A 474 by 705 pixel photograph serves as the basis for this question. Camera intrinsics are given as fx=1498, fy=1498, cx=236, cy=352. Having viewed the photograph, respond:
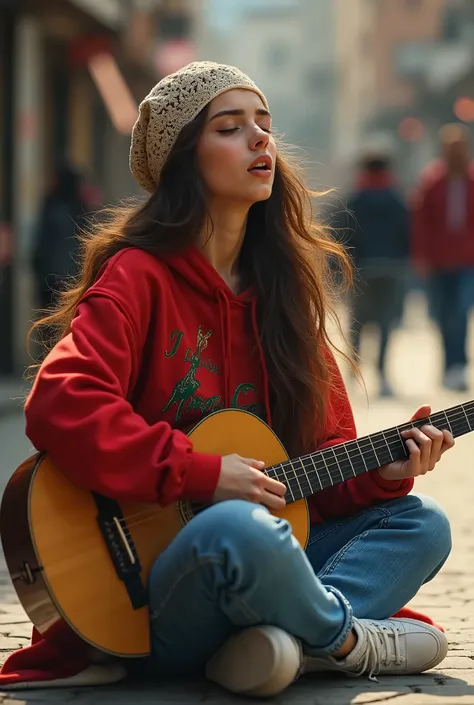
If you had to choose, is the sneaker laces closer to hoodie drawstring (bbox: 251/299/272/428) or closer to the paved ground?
the paved ground

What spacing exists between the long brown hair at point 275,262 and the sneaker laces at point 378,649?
503 mm

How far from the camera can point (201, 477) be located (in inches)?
134

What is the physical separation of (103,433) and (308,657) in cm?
74

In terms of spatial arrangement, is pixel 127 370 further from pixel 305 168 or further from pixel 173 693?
pixel 305 168

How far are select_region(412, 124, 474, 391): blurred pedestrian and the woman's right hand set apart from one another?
8927 mm

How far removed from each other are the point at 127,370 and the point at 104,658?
68cm

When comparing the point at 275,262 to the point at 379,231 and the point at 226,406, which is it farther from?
the point at 379,231

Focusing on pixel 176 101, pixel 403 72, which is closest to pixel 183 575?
pixel 176 101

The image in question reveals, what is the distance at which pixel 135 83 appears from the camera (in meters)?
23.2

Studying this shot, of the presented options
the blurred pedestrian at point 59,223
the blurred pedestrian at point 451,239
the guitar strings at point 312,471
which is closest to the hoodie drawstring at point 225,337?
the guitar strings at point 312,471

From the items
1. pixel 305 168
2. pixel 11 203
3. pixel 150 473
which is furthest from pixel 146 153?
pixel 11 203

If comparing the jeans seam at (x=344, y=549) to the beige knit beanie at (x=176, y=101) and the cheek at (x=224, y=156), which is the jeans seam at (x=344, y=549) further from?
the beige knit beanie at (x=176, y=101)

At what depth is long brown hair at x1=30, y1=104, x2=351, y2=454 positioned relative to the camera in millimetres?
3852

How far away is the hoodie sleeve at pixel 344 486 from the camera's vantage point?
12.6 ft
